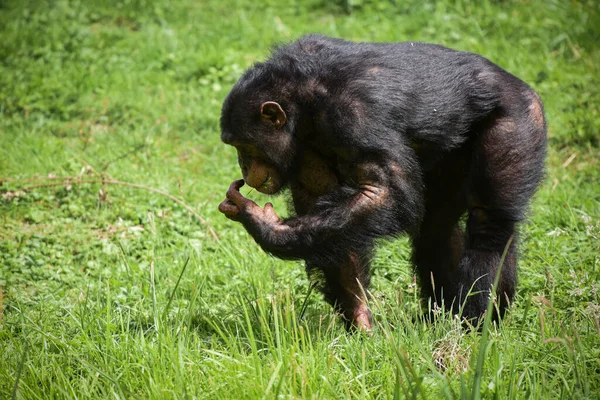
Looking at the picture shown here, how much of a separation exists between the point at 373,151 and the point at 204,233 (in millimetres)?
2669

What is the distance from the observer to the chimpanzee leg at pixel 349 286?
5.20 meters

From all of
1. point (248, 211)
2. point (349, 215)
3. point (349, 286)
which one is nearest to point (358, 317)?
point (349, 286)

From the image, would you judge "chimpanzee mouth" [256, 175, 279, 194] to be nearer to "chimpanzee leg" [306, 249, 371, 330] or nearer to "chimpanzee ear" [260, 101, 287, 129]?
"chimpanzee ear" [260, 101, 287, 129]

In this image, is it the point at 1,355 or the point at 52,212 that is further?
the point at 52,212

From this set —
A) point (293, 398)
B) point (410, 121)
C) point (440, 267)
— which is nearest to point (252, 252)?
point (440, 267)

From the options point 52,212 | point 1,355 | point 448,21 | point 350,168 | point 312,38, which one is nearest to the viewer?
point 1,355

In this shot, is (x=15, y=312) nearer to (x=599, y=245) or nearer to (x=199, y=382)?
(x=199, y=382)

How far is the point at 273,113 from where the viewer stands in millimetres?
4816

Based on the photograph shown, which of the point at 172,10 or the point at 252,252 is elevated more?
the point at 172,10

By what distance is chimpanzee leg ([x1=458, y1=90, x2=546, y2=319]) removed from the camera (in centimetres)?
483

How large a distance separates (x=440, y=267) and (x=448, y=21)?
6221 millimetres

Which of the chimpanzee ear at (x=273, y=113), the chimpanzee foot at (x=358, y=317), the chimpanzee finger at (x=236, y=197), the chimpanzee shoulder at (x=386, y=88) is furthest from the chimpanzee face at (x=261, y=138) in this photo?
the chimpanzee foot at (x=358, y=317)

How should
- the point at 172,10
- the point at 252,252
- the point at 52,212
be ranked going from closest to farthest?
1. the point at 252,252
2. the point at 52,212
3. the point at 172,10

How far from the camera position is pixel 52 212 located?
6.93 meters
